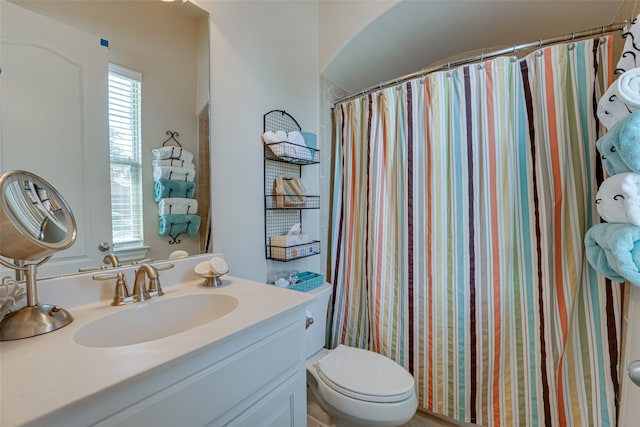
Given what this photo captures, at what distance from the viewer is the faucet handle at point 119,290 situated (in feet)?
2.79

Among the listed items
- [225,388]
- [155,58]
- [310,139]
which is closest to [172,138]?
[155,58]

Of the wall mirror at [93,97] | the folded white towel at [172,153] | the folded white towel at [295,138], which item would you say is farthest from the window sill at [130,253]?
the folded white towel at [295,138]

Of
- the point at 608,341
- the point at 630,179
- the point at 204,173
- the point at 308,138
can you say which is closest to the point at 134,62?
the point at 204,173

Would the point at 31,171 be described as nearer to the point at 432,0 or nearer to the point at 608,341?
the point at 432,0

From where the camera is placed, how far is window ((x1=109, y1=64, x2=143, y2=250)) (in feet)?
3.06

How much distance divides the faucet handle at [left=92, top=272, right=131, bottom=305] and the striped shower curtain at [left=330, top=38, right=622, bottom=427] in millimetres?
1232

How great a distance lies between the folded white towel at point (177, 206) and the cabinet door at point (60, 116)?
0.17 meters

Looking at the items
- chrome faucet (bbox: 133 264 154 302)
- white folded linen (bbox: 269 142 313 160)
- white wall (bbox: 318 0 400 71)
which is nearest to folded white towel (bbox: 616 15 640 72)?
white wall (bbox: 318 0 400 71)

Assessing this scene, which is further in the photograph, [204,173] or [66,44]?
[204,173]

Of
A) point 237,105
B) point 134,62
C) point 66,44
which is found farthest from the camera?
point 237,105

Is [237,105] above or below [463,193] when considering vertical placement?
above

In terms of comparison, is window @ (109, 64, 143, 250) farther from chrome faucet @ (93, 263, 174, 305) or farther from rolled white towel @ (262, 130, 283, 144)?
rolled white towel @ (262, 130, 283, 144)

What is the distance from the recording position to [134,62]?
979 mm

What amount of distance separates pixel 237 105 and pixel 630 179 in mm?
1508
